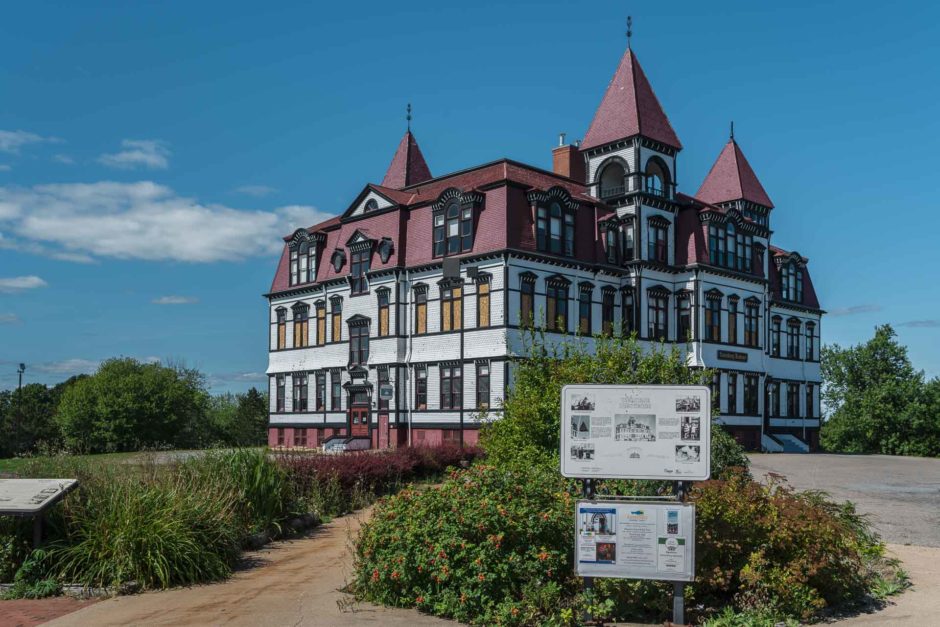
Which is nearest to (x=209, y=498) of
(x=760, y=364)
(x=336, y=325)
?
(x=336, y=325)

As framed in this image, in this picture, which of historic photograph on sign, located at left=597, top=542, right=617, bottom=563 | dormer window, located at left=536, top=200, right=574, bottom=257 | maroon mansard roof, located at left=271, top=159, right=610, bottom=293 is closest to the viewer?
historic photograph on sign, located at left=597, top=542, right=617, bottom=563

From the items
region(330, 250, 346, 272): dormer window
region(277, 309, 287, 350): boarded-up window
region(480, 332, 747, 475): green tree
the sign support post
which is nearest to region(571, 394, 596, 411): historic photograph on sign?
the sign support post

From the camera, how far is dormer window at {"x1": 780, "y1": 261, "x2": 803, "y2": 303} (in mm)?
52375

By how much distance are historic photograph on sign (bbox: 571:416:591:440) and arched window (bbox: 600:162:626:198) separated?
33857 millimetres

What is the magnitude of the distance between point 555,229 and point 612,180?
7.14m

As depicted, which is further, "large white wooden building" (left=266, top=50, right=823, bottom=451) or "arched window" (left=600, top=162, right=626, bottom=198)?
"arched window" (left=600, top=162, right=626, bottom=198)

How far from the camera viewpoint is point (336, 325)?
44.5 meters

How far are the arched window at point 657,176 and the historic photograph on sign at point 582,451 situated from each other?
34128 mm

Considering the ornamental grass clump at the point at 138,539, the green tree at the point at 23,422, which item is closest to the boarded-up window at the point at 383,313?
the green tree at the point at 23,422

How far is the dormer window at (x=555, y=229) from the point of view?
123 feet

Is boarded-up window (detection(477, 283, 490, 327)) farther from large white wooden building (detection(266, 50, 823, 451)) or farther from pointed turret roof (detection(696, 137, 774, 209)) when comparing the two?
pointed turret roof (detection(696, 137, 774, 209))

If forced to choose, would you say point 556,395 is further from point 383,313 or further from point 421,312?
point 383,313

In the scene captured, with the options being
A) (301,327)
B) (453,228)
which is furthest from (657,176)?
(301,327)

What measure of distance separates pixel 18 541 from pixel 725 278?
1484 inches
